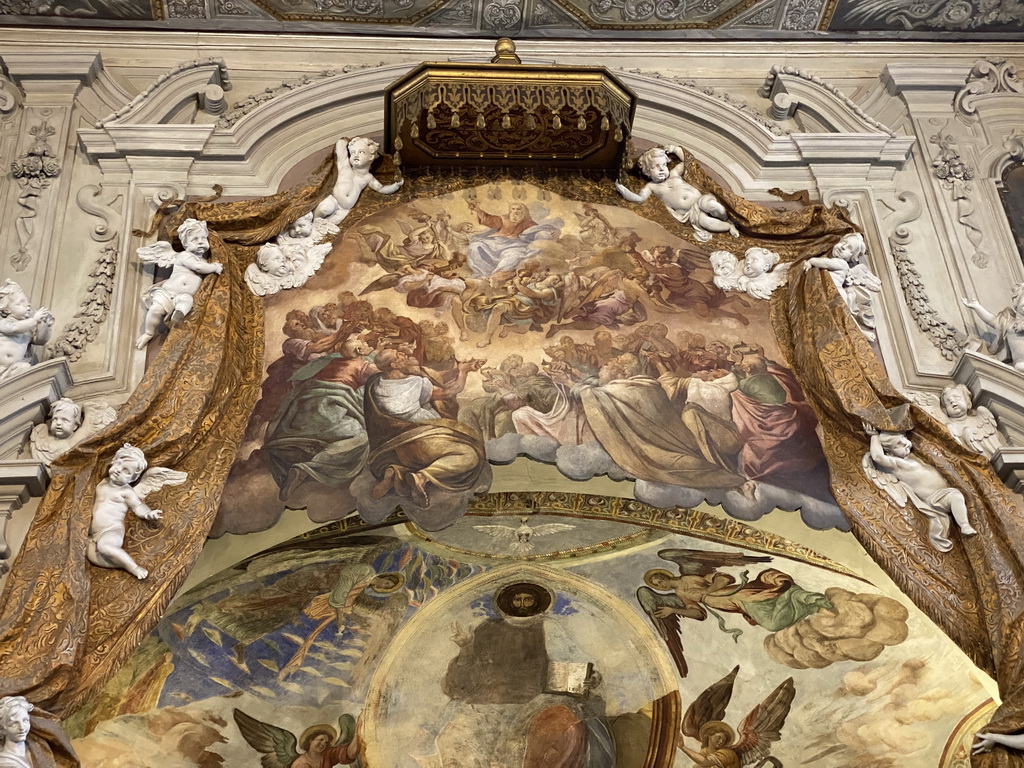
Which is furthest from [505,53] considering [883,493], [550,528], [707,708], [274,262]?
[707,708]

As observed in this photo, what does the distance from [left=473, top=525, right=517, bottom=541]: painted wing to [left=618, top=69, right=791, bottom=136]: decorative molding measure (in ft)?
11.4

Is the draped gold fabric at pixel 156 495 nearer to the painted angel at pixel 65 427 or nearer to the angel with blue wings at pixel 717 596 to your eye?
the painted angel at pixel 65 427

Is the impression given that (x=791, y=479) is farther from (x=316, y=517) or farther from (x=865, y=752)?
(x=865, y=752)

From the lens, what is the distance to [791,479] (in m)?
7.58

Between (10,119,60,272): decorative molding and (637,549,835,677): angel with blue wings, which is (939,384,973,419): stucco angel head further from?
(10,119,60,272): decorative molding

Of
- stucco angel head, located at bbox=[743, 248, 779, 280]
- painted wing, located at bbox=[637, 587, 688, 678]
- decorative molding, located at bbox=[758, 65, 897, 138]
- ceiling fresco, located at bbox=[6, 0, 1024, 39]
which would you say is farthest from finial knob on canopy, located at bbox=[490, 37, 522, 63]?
painted wing, located at bbox=[637, 587, 688, 678]

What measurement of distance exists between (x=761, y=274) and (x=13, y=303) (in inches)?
183

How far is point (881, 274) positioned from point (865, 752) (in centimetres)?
381

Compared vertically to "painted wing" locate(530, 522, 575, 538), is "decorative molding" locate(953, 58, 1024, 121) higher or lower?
higher

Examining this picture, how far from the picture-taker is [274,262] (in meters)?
8.35

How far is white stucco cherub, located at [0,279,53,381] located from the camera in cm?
756

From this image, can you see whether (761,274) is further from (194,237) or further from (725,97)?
(194,237)

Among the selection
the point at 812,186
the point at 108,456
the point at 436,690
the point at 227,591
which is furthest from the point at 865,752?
the point at 108,456

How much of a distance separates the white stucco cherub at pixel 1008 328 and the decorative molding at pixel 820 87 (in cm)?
169
